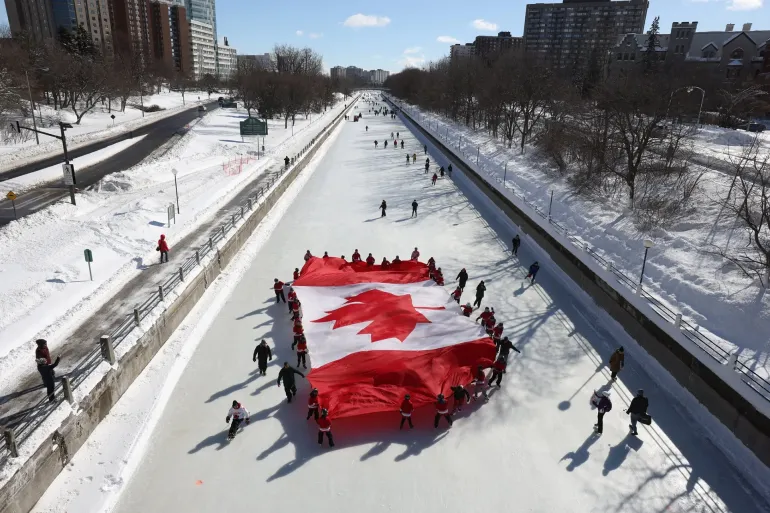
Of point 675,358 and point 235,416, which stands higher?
point 675,358

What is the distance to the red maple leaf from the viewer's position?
40.9ft

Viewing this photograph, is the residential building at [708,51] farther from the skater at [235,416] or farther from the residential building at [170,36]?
the residential building at [170,36]

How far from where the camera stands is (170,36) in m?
154

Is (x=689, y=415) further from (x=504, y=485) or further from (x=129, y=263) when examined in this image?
(x=129, y=263)

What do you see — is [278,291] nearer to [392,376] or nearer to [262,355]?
[262,355]

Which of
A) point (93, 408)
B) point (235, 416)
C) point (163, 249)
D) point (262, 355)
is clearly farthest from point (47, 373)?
point (163, 249)

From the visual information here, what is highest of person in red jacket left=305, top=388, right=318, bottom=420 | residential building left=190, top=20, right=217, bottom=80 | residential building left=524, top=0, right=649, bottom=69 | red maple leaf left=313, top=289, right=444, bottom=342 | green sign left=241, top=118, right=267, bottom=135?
residential building left=524, top=0, right=649, bottom=69

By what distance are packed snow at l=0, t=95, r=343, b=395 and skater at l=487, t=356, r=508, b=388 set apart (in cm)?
1071

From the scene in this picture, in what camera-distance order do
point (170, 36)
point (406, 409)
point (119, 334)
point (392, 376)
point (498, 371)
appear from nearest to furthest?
point (406, 409), point (392, 376), point (119, 334), point (498, 371), point (170, 36)

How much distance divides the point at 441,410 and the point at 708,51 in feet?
302

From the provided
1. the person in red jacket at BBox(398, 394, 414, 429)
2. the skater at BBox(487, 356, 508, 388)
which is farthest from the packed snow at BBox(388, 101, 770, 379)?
the person in red jacket at BBox(398, 394, 414, 429)

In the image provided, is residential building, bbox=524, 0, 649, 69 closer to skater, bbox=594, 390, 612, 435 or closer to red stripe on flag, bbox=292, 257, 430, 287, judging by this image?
red stripe on flag, bbox=292, 257, 430, 287

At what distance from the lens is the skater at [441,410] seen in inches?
398

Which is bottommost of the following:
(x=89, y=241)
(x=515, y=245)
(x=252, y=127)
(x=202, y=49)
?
(x=515, y=245)
